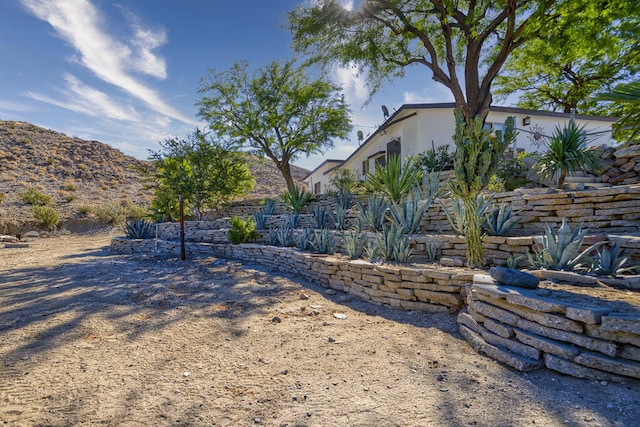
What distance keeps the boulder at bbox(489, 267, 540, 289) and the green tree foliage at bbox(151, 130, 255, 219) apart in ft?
34.7

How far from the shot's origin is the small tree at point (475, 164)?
4000mm

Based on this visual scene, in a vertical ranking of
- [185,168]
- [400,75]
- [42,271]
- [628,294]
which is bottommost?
[42,271]

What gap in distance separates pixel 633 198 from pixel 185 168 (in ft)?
39.0

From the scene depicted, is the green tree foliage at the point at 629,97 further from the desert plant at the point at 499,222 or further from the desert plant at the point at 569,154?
the desert plant at the point at 569,154

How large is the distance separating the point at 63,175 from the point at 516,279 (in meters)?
29.9

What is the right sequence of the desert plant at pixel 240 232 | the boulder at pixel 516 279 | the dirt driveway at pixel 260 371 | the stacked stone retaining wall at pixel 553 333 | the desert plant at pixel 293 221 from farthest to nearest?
the desert plant at pixel 293 221 < the desert plant at pixel 240 232 < the boulder at pixel 516 279 < the stacked stone retaining wall at pixel 553 333 < the dirt driveway at pixel 260 371

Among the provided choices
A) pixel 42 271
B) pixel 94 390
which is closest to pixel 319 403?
pixel 94 390

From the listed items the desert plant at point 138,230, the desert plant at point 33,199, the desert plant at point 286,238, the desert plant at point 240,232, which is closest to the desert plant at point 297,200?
the desert plant at point 240,232

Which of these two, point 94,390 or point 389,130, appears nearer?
point 94,390

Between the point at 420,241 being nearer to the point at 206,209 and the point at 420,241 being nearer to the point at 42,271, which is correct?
the point at 42,271

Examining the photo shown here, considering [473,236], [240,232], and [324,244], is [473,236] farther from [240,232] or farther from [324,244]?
[240,232]

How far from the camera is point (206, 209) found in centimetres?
1405

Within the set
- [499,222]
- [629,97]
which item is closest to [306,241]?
[499,222]

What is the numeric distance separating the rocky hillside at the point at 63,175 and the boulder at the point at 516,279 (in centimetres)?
1383
